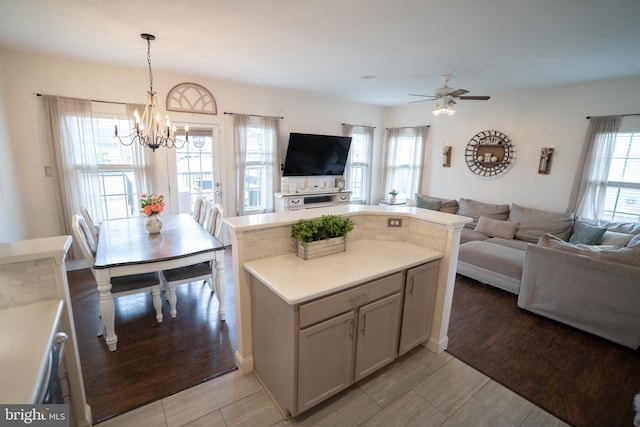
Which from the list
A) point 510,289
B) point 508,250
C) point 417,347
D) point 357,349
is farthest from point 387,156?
point 357,349

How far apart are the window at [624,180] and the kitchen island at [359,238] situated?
324 centimetres

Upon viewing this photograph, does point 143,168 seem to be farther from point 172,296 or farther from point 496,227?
point 496,227

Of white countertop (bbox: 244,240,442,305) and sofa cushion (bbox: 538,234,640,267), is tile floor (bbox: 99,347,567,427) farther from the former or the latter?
sofa cushion (bbox: 538,234,640,267)

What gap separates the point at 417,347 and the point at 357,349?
34.3 inches

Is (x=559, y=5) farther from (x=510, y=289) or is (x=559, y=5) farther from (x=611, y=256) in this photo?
(x=510, y=289)

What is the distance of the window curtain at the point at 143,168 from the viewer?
4086 millimetres

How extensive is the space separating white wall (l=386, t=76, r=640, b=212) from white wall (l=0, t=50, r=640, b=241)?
1cm

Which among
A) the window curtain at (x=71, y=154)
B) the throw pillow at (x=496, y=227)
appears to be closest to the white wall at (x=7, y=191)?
the window curtain at (x=71, y=154)

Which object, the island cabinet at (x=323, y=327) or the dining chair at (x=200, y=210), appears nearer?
the island cabinet at (x=323, y=327)

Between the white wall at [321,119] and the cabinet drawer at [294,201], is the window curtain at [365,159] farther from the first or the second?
the cabinet drawer at [294,201]

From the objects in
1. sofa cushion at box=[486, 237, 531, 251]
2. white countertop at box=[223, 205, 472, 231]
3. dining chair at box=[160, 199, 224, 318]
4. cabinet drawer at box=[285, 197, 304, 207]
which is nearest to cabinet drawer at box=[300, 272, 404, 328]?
white countertop at box=[223, 205, 472, 231]

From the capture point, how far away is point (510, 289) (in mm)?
3482

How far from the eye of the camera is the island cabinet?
1.67 meters

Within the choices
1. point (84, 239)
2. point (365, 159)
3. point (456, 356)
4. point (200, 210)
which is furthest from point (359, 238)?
point (365, 159)
